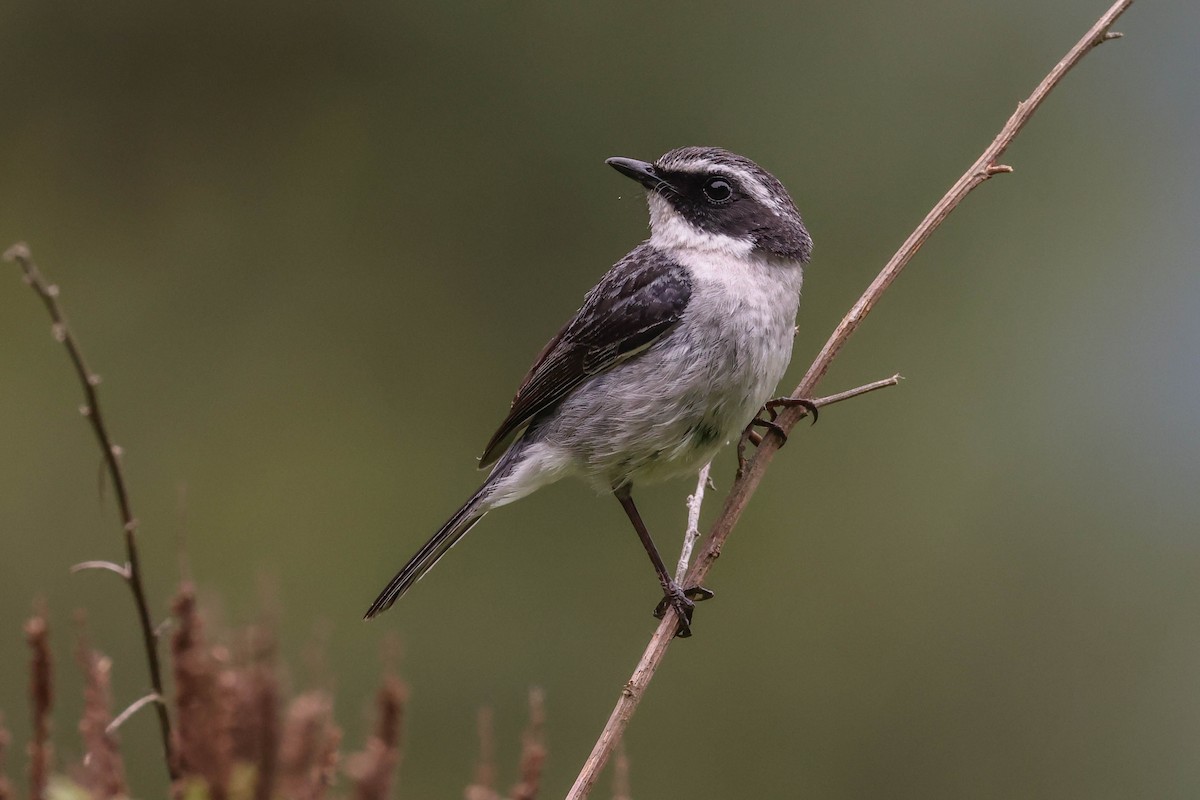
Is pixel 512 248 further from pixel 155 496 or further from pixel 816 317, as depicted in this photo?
pixel 155 496

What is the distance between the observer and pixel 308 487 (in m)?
7.83

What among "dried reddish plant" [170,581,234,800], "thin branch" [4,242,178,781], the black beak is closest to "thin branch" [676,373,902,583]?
the black beak

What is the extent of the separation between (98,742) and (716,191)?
10.6 ft

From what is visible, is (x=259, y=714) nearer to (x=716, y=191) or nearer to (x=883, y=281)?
(x=883, y=281)

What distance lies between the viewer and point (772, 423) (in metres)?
4.07

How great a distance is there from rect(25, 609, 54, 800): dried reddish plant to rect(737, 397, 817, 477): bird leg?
92.3 inches

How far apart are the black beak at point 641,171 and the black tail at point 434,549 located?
124 cm

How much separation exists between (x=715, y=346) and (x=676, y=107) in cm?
376

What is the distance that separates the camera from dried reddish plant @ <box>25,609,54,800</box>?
1.76 metres

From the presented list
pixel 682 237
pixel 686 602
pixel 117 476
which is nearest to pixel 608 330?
pixel 682 237

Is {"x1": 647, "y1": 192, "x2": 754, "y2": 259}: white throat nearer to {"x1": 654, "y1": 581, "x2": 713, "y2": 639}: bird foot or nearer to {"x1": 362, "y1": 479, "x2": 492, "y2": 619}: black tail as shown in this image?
{"x1": 362, "y1": 479, "x2": 492, "y2": 619}: black tail

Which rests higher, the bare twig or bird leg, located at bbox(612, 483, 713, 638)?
the bare twig

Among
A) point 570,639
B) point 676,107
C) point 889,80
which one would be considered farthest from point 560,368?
point 889,80

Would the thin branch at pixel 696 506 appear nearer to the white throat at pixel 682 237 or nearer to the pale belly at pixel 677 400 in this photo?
the pale belly at pixel 677 400
